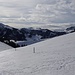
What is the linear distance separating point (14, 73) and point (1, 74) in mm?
930

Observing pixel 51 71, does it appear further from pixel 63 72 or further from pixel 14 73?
pixel 14 73

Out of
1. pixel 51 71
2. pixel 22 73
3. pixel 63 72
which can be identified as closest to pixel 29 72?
pixel 22 73

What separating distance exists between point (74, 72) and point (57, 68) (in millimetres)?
1715

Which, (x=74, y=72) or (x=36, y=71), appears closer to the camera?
(x=74, y=72)

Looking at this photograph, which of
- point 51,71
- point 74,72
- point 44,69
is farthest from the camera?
point 44,69

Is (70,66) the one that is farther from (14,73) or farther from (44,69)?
(14,73)

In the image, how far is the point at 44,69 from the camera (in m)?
12.8

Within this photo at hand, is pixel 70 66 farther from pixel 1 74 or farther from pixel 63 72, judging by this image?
pixel 1 74

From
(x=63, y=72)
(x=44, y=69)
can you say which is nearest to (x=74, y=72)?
(x=63, y=72)

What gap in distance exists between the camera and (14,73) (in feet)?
42.3

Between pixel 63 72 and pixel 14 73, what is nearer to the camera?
pixel 63 72

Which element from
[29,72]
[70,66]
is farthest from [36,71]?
[70,66]

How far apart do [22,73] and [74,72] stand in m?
3.45

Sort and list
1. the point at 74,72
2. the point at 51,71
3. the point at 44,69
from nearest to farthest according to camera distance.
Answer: the point at 74,72 → the point at 51,71 → the point at 44,69
